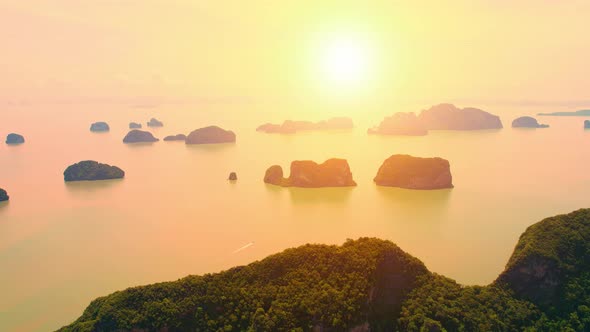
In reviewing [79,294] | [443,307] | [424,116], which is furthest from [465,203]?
[424,116]

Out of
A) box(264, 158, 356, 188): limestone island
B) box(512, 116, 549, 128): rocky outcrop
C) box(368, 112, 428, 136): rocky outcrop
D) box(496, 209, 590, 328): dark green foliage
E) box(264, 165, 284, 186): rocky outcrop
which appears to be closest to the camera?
box(496, 209, 590, 328): dark green foliage

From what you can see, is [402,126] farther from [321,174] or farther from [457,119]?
[321,174]

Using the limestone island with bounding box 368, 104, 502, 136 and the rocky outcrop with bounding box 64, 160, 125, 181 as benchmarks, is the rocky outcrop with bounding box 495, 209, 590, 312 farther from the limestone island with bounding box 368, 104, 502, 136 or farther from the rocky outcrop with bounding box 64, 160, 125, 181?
the limestone island with bounding box 368, 104, 502, 136

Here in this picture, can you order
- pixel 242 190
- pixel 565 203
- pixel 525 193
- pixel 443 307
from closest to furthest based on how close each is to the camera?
1. pixel 443 307
2. pixel 565 203
3. pixel 525 193
4. pixel 242 190

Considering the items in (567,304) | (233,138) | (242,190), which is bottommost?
(567,304)

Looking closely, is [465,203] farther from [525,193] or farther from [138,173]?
[138,173]

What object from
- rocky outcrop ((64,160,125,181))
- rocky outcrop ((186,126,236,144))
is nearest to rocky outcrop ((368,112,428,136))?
rocky outcrop ((186,126,236,144))

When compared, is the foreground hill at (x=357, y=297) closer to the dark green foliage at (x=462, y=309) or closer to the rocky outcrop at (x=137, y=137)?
the dark green foliage at (x=462, y=309)
